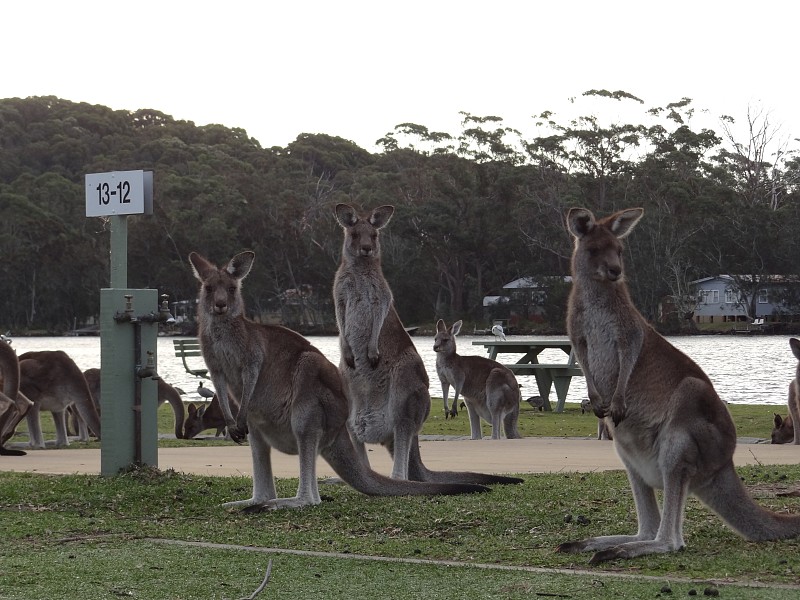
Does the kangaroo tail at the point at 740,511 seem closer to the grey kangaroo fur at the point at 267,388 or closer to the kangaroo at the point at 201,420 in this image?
the grey kangaroo fur at the point at 267,388

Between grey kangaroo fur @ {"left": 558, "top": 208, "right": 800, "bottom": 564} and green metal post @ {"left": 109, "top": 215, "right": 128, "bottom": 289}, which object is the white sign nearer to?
green metal post @ {"left": 109, "top": 215, "right": 128, "bottom": 289}

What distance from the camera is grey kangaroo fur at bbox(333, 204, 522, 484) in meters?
7.43

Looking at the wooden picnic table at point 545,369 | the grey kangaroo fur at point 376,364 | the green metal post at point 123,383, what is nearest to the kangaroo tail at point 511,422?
the grey kangaroo fur at point 376,364

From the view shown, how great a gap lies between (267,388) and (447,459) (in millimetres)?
3145

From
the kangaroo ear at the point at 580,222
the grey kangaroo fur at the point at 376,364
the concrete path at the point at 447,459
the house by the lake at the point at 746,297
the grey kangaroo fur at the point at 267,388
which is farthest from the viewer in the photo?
the house by the lake at the point at 746,297

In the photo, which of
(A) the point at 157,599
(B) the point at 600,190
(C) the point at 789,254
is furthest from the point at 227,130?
(A) the point at 157,599

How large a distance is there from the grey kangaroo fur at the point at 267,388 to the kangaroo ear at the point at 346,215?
1354 mm

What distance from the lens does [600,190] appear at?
58094 millimetres

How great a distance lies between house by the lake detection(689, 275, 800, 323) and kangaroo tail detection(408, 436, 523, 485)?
165 feet

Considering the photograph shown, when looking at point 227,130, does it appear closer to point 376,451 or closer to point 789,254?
point 789,254

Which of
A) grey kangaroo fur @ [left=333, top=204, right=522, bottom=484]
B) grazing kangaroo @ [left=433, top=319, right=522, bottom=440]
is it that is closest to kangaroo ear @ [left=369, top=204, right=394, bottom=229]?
grey kangaroo fur @ [left=333, top=204, right=522, bottom=484]

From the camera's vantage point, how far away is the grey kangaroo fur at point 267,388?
643 centimetres

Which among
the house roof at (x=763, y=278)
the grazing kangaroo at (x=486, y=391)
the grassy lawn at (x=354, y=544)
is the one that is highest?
the house roof at (x=763, y=278)

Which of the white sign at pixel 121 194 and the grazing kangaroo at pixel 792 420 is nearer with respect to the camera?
the white sign at pixel 121 194
